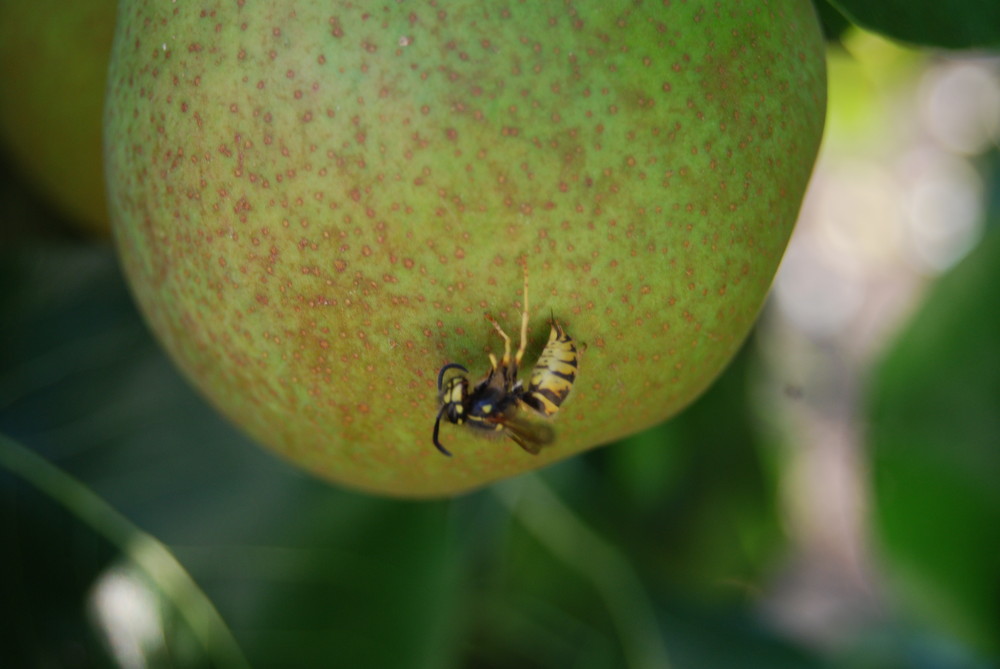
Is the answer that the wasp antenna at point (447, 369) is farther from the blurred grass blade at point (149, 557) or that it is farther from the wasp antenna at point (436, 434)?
the blurred grass blade at point (149, 557)

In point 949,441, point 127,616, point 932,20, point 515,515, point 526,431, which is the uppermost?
point 932,20

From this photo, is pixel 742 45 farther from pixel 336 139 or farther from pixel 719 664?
pixel 719 664

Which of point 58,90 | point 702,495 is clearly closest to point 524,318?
point 58,90

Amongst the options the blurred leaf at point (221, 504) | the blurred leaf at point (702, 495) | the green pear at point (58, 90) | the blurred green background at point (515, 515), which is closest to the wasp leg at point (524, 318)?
the blurred green background at point (515, 515)

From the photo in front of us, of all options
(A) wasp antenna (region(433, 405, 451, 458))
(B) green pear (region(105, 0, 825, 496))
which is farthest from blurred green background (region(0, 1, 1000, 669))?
(A) wasp antenna (region(433, 405, 451, 458))

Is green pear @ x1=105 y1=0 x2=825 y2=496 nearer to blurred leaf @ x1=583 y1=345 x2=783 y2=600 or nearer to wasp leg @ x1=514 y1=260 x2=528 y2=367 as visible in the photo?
wasp leg @ x1=514 y1=260 x2=528 y2=367

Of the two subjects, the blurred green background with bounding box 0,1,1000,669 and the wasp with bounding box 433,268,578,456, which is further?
the blurred green background with bounding box 0,1,1000,669

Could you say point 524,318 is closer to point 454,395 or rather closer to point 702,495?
point 454,395
